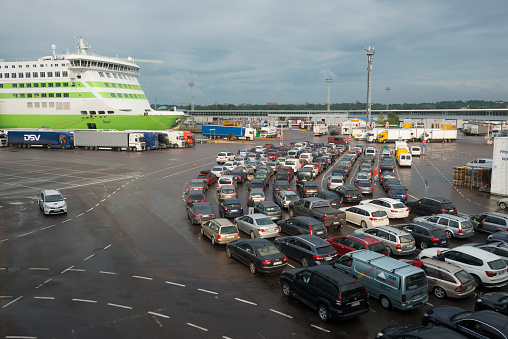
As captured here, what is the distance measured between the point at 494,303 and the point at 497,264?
9.85 feet

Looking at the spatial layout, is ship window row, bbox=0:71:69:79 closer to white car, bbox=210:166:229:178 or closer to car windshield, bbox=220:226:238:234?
white car, bbox=210:166:229:178

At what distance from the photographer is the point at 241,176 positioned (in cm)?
3416

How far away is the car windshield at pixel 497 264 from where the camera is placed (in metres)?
13.2

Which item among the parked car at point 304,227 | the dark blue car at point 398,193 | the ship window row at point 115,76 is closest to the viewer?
the parked car at point 304,227

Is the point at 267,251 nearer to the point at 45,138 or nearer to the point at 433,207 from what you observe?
the point at 433,207

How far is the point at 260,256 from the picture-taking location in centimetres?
1397

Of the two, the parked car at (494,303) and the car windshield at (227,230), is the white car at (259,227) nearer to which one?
the car windshield at (227,230)

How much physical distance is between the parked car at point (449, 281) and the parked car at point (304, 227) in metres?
5.50

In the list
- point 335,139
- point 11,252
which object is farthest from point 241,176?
point 335,139

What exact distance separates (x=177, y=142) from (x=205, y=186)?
38.4m

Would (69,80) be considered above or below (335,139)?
above

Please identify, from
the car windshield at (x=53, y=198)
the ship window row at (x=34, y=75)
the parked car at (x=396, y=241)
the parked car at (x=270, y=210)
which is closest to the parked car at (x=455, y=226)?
the parked car at (x=396, y=241)

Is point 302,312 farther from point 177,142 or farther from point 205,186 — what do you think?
point 177,142

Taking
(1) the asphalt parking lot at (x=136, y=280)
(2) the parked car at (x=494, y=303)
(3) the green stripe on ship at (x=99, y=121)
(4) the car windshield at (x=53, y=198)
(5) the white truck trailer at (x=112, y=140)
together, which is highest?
(3) the green stripe on ship at (x=99, y=121)
